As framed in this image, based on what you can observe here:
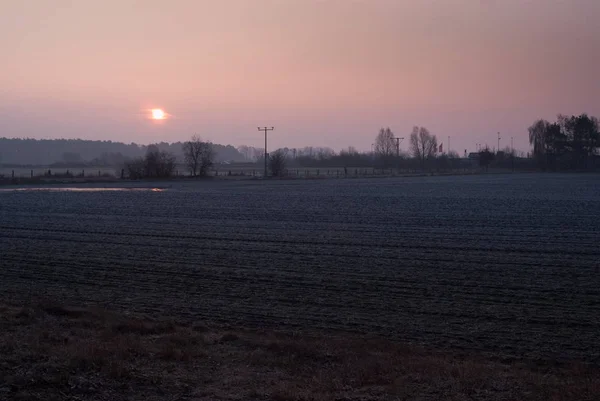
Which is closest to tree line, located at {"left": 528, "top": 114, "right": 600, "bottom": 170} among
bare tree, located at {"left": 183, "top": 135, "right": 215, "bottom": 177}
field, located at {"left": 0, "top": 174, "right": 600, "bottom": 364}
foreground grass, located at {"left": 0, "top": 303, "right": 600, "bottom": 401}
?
bare tree, located at {"left": 183, "top": 135, "right": 215, "bottom": 177}

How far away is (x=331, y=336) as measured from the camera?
36.4 feet

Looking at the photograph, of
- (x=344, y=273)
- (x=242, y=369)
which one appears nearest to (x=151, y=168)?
(x=344, y=273)

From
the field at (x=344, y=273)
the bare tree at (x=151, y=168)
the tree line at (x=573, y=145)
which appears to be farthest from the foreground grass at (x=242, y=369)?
the tree line at (x=573, y=145)

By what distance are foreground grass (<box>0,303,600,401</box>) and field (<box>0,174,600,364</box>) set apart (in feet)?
3.34

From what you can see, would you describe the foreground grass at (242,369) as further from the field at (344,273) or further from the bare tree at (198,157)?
the bare tree at (198,157)

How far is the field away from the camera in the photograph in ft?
38.9

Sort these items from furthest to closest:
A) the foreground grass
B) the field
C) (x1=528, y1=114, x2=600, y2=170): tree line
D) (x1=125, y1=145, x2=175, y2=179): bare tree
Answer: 1. (x1=528, y1=114, x2=600, y2=170): tree line
2. (x1=125, y1=145, x2=175, y2=179): bare tree
3. the field
4. the foreground grass

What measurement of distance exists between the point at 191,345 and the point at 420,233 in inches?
661

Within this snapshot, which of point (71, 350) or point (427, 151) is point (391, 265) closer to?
point (71, 350)

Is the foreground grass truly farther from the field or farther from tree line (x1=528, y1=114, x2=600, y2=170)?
tree line (x1=528, y1=114, x2=600, y2=170)

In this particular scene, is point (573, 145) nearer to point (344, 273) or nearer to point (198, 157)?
point (198, 157)

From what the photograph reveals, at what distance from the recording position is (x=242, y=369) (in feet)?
29.7

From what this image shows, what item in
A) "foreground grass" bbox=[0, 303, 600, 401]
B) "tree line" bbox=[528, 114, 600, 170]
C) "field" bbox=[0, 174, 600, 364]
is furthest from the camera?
"tree line" bbox=[528, 114, 600, 170]

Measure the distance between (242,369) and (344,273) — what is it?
8117mm
